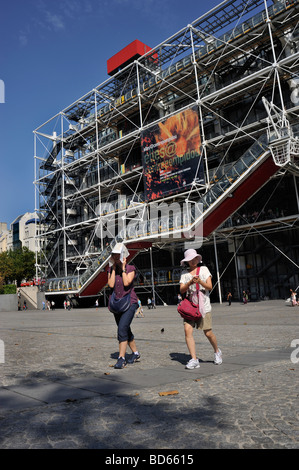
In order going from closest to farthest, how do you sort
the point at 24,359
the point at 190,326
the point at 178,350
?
the point at 190,326 < the point at 24,359 < the point at 178,350

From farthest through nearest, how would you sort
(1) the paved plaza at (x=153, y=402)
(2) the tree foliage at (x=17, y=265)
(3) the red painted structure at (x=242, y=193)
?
1. (2) the tree foliage at (x=17, y=265)
2. (3) the red painted structure at (x=242, y=193)
3. (1) the paved plaza at (x=153, y=402)

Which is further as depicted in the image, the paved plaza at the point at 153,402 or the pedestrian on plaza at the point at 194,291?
the pedestrian on plaza at the point at 194,291

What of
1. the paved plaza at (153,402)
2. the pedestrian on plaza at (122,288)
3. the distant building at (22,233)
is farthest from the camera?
the distant building at (22,233)

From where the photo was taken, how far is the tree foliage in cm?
6126

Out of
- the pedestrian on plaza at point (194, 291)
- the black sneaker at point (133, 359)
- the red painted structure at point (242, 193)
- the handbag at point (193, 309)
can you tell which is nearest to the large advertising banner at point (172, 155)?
the red painted structure at point (242, 193)

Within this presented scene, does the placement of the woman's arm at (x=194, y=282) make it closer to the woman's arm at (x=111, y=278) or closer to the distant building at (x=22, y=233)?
the woman's arm at (x=111, y=278)

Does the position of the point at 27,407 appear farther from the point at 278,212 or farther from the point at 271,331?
the point at 278,212

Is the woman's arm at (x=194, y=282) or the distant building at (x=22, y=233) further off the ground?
the distant building at (x=22, y=233)

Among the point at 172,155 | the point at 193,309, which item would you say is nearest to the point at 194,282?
the point at 193,309

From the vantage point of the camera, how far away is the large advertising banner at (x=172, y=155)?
26812 millimetres

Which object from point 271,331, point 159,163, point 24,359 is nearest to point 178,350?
point 24,359

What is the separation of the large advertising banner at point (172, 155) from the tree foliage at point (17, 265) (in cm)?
3861

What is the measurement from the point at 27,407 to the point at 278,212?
23780 mm

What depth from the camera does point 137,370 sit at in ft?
17.6
